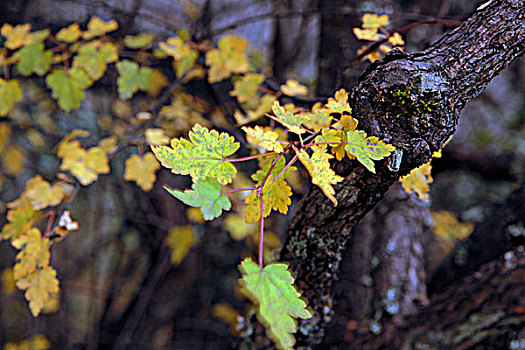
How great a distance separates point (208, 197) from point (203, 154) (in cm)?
6

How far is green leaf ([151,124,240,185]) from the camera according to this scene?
0.52 metres

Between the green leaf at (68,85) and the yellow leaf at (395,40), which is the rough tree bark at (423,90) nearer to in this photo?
the yellow leaf at (395,40)

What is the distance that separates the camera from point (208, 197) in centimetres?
53

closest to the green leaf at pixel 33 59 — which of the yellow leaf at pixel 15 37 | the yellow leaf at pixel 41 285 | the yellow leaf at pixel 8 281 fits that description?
the yellow leaf at pixel 15 37

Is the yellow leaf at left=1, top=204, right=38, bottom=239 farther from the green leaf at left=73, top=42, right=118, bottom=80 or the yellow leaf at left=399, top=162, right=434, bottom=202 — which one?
the yellow leaf at left=399, top=162, right=434, bottom=202

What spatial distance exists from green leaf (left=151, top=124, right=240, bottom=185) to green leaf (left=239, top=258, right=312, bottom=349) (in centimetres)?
13

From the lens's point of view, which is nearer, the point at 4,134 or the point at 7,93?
the point at 7,93

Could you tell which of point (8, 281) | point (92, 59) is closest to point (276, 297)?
point (92, 59)

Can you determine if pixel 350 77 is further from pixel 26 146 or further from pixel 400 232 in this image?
pixel 26 146

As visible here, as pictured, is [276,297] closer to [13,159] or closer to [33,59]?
[33,59]

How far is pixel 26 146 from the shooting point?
2229 mm

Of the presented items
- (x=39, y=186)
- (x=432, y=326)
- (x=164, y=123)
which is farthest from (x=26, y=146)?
(x=432, y=326)

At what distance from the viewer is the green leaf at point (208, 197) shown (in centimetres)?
51

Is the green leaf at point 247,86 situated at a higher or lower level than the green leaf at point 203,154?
higher
